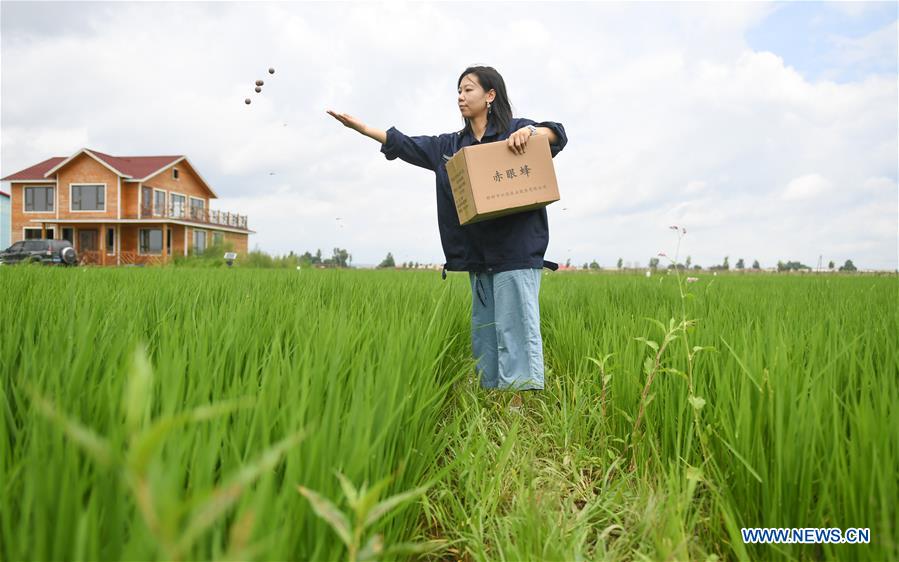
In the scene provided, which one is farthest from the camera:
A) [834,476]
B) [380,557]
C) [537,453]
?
[537,453]

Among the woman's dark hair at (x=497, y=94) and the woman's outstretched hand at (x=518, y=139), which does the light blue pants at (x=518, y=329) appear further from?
the woman's dark hair at (x=497, y=94)

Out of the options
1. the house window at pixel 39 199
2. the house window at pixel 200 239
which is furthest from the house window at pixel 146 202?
the house window at pixel 39 199

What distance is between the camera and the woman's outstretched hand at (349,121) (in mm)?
2830

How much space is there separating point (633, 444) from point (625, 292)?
349cm

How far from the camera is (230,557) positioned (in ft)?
1.32

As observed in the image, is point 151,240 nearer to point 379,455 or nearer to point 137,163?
point 137,163

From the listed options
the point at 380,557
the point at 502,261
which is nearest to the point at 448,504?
the point at 380,557

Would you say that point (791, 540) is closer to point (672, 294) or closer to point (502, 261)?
point (502, 261)

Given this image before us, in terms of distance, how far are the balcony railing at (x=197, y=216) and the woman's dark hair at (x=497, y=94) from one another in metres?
26.4

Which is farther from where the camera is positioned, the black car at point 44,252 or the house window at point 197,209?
the house window at point 197,209

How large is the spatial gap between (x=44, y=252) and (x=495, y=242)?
2134 cm

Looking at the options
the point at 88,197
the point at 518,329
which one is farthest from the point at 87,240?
the point at 518,329

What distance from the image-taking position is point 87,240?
2619 cm

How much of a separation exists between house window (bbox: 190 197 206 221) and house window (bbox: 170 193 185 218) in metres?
0.72
